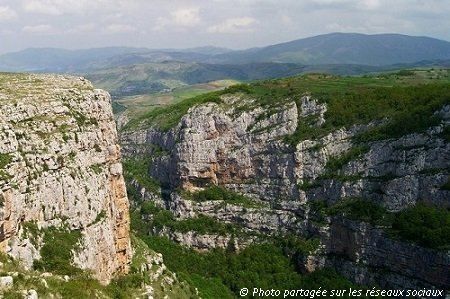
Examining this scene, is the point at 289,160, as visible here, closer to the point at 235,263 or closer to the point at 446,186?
the point at 235,263

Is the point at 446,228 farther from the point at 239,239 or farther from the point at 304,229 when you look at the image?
the point at 239,239

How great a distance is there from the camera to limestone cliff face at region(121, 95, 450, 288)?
98875mm

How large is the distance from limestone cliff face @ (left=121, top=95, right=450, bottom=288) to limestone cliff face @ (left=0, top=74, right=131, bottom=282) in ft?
162

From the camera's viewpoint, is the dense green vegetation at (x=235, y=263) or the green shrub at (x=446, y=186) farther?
the dense green vegetation at (x=235, y=263)

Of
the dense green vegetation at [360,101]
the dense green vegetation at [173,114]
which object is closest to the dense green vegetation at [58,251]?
the dense green vegetation at [360,101]

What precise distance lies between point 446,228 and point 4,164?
72.8 meters

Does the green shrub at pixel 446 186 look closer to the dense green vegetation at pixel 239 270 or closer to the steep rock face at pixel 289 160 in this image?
the steep rock face at pixel 289 160

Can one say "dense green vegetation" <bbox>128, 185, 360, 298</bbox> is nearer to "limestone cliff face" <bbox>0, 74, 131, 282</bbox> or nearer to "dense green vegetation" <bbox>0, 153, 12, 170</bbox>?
"limestone cliff face" <bbox>0, 74, 131, 282</bbox>

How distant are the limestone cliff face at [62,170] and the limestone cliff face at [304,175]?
49.4m

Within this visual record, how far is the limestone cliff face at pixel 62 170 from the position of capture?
182 feet

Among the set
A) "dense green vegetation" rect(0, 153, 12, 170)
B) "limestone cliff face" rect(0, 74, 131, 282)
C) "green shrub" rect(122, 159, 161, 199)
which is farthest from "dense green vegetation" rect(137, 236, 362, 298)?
"dense green vegetation" rect(0, 153, 12, 170)

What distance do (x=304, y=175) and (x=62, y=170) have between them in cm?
7057

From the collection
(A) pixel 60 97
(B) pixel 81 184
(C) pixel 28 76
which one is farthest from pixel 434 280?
(C) pixel 28 76

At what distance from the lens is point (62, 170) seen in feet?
210
